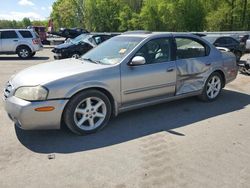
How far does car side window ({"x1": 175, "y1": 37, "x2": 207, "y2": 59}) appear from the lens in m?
5.40

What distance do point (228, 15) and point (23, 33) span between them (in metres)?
28.7

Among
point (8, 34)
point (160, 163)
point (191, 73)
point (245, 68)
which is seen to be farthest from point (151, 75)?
point (8, 34)

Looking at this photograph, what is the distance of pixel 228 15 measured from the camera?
3609 cm

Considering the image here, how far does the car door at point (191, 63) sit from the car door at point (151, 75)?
0.62 ft

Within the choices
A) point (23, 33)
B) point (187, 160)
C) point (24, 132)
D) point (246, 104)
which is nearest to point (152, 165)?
point (187, 160)

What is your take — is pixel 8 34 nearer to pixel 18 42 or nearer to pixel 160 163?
pixel 18 42

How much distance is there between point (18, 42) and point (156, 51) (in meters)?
12.6

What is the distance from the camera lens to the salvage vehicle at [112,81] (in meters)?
4.02

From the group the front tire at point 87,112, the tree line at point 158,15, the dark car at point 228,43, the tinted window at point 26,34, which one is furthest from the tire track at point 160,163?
the tree line at point 158,15

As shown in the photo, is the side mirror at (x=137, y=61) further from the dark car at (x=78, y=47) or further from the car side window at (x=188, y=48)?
the dark car at (x=78, y=47)

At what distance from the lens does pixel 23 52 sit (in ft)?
52.2

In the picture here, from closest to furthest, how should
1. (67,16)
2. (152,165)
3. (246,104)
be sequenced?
(152,165), (246,104), (67,16)

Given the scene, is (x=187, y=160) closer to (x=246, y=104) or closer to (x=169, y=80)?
(x=169, y=80)

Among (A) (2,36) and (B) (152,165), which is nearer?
(B) (152,165)
